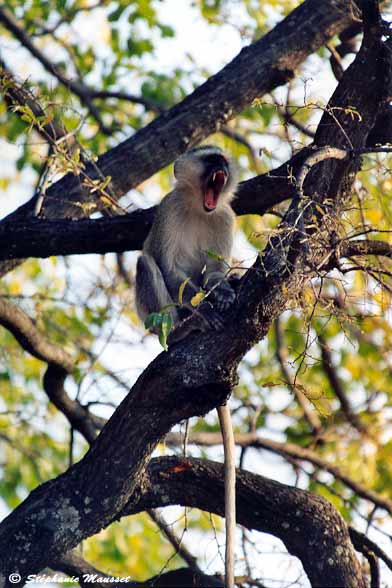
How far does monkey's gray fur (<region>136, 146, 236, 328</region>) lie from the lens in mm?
6062

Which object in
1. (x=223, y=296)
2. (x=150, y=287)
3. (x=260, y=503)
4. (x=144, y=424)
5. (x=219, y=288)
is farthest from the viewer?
(x=150, y=287)

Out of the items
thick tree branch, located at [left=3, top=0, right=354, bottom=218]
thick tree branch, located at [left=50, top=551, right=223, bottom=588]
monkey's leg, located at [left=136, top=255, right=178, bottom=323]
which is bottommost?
thick tree branch, located at [left=50, top=551, right=223, bottom=588]

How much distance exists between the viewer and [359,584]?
15.3ft

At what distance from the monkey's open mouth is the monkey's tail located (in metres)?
1.69

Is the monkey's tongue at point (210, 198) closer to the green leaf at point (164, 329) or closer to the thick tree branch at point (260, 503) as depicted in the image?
the thick tree branch at point (260, 503)

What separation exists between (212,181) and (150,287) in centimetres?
87

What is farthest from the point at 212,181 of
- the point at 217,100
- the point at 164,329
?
the point at 164,329

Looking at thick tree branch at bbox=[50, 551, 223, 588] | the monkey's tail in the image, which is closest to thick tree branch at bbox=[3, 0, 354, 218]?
the monkey's tail

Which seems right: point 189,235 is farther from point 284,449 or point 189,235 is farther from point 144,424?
point 144,424

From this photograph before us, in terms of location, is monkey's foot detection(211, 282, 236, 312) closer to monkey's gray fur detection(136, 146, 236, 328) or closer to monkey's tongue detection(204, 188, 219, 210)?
monkey's gray fur detection(136, 146, 236, 328)

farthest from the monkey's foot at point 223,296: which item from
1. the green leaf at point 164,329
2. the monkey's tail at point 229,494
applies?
the green leaf at point 164,329

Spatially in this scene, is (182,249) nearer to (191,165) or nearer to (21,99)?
(191,165)

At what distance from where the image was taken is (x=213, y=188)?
6371 mm

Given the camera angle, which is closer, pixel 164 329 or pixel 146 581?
pixel 164 329
